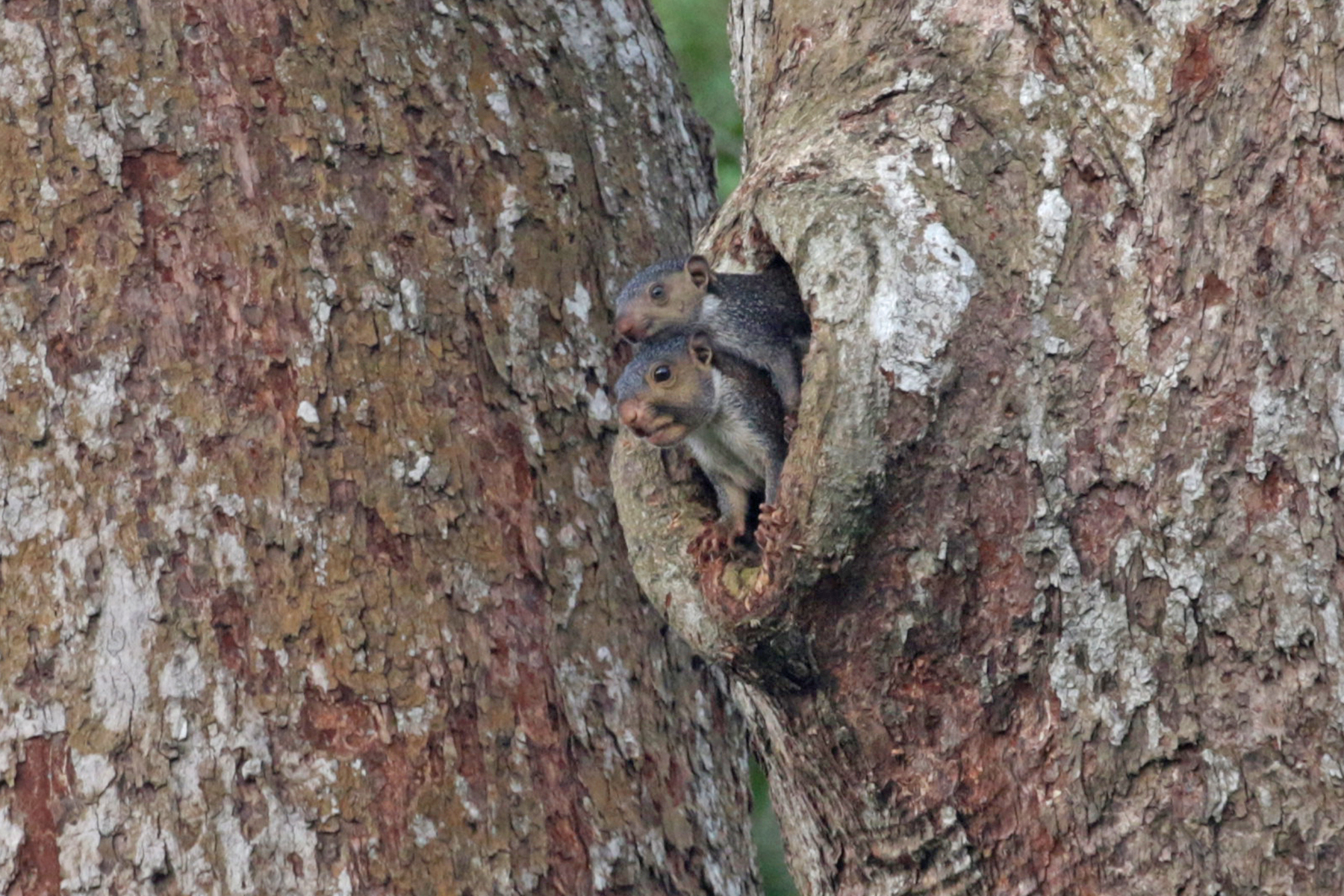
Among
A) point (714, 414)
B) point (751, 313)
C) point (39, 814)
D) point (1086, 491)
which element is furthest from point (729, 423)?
point (39, 814)

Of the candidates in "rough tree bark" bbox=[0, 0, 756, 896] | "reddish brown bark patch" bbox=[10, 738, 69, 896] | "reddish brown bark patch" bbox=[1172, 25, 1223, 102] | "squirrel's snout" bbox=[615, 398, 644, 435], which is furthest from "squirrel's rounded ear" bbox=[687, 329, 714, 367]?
"reddish brown bark patch" bbox=[10, 738, 69, 896]

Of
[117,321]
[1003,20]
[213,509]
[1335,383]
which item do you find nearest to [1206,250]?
[1335,383]

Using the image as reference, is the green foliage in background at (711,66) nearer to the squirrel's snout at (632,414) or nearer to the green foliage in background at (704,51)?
the green foliage in background at (704,51)

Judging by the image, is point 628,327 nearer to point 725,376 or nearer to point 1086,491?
point 725,376

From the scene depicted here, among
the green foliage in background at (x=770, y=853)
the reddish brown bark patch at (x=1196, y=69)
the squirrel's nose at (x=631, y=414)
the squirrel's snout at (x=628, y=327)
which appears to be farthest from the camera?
the green foliage in background at (x=770, y=853)

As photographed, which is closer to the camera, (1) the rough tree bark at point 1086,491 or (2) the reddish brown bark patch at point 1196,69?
(1) the rough tree bark at point 1086,491

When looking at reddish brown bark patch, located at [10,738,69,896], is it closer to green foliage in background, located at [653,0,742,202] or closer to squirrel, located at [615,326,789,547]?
squirrel, located at [615,326,789,547]

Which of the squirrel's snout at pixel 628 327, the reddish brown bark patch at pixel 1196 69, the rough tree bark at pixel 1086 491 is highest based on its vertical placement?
the reddish brown bark patch at pixel 1196 69

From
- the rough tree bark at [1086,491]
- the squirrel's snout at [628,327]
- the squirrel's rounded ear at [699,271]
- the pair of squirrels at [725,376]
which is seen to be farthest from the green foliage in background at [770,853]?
the rough tree bark at [1086,491]

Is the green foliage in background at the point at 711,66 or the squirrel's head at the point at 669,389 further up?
the squirrel's head at the point at 669,389
